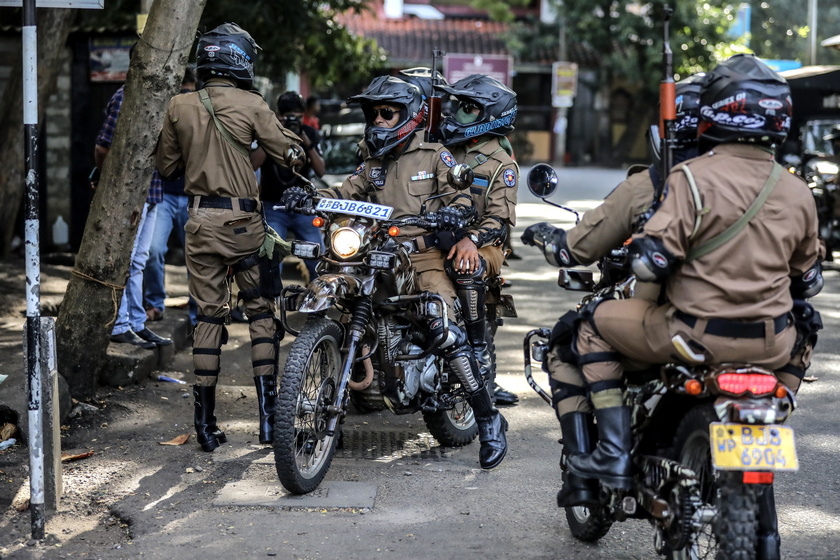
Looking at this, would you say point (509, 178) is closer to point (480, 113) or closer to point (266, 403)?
point (480, 113)

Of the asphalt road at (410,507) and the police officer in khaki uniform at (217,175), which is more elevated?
the police officer in khaki uniform at (217,175)

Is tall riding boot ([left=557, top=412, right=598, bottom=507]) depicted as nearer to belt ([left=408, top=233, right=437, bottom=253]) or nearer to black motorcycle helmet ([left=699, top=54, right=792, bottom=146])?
black motorcycle helmet ([left=699, top=54, right=792, bottom=146])

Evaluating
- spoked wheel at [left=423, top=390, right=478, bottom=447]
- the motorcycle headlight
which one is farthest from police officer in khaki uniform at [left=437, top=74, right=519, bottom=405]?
the motorcycle headlight

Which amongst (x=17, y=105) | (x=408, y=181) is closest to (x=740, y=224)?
(x=408, y=181)

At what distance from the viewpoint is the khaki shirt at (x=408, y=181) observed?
19.1ft

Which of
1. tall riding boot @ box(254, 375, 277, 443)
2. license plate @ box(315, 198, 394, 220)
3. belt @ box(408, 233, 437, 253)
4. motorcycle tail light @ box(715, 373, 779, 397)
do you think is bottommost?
tall riding boot @ box(254, 375, 277, 443)

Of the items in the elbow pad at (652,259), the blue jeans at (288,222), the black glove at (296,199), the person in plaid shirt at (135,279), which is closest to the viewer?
the elbow pad at (652,259)

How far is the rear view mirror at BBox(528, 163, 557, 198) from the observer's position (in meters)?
4.41

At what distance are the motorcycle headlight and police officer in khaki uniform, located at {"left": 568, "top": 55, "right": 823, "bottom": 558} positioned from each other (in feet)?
5.87

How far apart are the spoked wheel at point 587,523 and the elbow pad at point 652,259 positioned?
109cm

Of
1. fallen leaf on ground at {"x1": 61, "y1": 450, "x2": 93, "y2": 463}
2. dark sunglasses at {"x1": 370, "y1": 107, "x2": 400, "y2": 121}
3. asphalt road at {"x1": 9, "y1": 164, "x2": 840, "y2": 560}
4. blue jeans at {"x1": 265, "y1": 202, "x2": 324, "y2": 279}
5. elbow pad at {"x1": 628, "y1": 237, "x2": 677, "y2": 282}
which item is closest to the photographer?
elbow pad at {"x1": 628, "y1": 237, "x2": 677, "y2": 282}

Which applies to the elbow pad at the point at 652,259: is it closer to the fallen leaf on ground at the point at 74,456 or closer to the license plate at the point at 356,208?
the license plate at the point at 356,208

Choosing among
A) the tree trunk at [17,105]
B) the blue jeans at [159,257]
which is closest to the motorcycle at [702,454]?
the blue jeans at [159,257]

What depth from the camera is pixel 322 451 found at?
17.5ft
